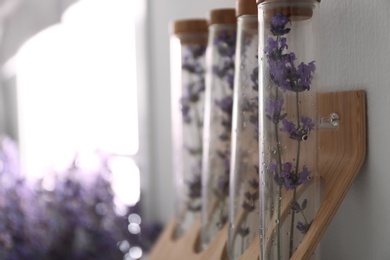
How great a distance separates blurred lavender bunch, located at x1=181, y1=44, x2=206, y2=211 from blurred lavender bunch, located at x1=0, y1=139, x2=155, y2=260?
33 centimetres

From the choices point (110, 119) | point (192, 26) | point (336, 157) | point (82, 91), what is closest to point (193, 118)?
point (192, 26)

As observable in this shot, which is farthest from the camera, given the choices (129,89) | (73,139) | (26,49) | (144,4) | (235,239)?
(26,49)

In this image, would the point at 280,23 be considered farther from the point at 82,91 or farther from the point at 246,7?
the point at 82,91

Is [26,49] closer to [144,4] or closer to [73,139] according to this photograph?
[73,139]

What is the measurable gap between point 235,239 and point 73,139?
3.64 ft

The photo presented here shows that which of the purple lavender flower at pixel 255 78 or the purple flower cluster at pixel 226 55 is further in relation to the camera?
the purple flower cluster at pixel 226 55

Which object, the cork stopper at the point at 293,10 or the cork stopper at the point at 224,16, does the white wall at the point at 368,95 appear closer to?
the cork stopper at the point at 293,10

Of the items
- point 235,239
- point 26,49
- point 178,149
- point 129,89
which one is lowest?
point 235,239

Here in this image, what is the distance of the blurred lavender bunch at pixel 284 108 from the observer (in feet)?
2.22

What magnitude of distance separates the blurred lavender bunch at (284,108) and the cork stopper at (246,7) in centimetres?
10

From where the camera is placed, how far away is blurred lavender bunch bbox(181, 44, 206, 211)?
1069mm

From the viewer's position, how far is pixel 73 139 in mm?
1849

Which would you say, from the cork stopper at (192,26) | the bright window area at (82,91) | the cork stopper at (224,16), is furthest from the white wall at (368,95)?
the bright window area at (82,91)

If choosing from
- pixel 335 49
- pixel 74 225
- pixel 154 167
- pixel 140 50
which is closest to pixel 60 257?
pixel 74 225
